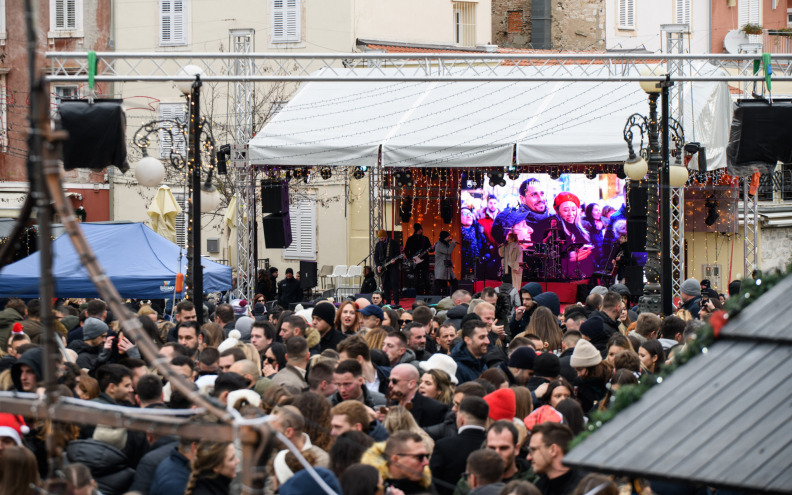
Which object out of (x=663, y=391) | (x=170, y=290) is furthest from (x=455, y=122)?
(x=663, y=391)

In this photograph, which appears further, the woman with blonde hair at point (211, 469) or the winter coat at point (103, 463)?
the winter coat at point (103, 463)

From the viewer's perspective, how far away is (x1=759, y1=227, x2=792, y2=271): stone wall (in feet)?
102

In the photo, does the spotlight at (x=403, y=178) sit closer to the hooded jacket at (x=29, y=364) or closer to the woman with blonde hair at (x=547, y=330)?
the woman with blonde hair at (x=547, y=330)

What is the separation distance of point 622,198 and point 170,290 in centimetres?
1253

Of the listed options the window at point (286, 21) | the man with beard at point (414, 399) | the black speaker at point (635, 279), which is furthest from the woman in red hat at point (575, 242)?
the man with beard at point (414, 399)

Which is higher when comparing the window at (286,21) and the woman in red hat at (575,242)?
the window at (286,21)

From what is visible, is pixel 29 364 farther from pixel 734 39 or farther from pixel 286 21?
pixel 734 39

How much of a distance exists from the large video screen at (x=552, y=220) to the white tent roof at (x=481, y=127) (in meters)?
5.21

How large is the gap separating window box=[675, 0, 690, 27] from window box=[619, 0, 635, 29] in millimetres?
1595

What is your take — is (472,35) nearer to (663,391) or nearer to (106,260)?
(106,260)

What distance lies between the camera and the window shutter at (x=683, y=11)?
133ft

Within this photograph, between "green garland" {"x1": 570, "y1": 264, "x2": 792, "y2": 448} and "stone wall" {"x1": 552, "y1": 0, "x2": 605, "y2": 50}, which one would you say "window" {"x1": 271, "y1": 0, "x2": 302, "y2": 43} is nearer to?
"stone wall" {"x1": 552, "y1": 0, "x2": 605, "y2": 50}

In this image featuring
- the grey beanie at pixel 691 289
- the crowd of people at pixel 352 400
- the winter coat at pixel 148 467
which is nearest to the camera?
the crowd of people at pixel 352 400

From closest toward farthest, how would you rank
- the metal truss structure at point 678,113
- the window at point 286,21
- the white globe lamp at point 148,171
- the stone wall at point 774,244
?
the white globe lamp at point 148,171 → the metal truss structure at point 678,113 → the stone wall at point 774,244 → the window at point 286,21
